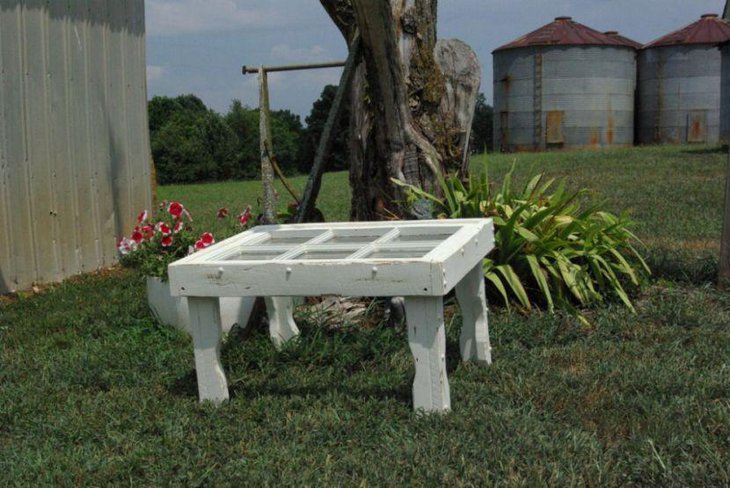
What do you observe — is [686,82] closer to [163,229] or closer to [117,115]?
[117,115]

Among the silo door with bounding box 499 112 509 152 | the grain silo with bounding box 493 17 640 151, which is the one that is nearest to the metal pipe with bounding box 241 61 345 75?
the grain silo with bounding box 493 17 640 151

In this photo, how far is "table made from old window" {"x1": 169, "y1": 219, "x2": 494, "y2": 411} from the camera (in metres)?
3.20

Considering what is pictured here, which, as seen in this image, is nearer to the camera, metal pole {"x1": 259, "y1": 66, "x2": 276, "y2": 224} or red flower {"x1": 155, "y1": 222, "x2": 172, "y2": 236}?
metal pole {"x1": 259, "y1": 66, "x2": 276, "y2": 224}

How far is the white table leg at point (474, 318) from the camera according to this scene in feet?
13.1

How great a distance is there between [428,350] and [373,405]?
0.37 metres

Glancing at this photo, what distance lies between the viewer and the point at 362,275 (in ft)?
10.6

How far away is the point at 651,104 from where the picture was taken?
26.8m

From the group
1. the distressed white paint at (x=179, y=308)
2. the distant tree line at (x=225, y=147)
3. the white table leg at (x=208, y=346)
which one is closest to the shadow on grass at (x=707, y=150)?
the distant tree line at (x=225, y=147)

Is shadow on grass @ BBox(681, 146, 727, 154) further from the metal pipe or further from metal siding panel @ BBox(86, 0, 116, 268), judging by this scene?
the metal pipe

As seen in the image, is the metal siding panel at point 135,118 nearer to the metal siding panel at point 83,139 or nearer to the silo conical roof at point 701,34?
the metal siding panel at point 83,139

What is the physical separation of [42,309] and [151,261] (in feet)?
3.35

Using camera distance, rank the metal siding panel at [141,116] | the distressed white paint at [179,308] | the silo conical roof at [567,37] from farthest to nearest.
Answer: the silo conical roof at [567,37]
the metal siding panel at [141,116]
the distressed white paint at [179,308]

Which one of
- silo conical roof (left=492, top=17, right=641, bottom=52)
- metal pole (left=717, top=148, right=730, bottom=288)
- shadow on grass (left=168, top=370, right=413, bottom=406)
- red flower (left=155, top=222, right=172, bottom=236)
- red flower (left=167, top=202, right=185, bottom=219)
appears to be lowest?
shadow on grass (left=168, top=370, right=413, bottom=406)

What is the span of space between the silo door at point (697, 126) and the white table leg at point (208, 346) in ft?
81.6
